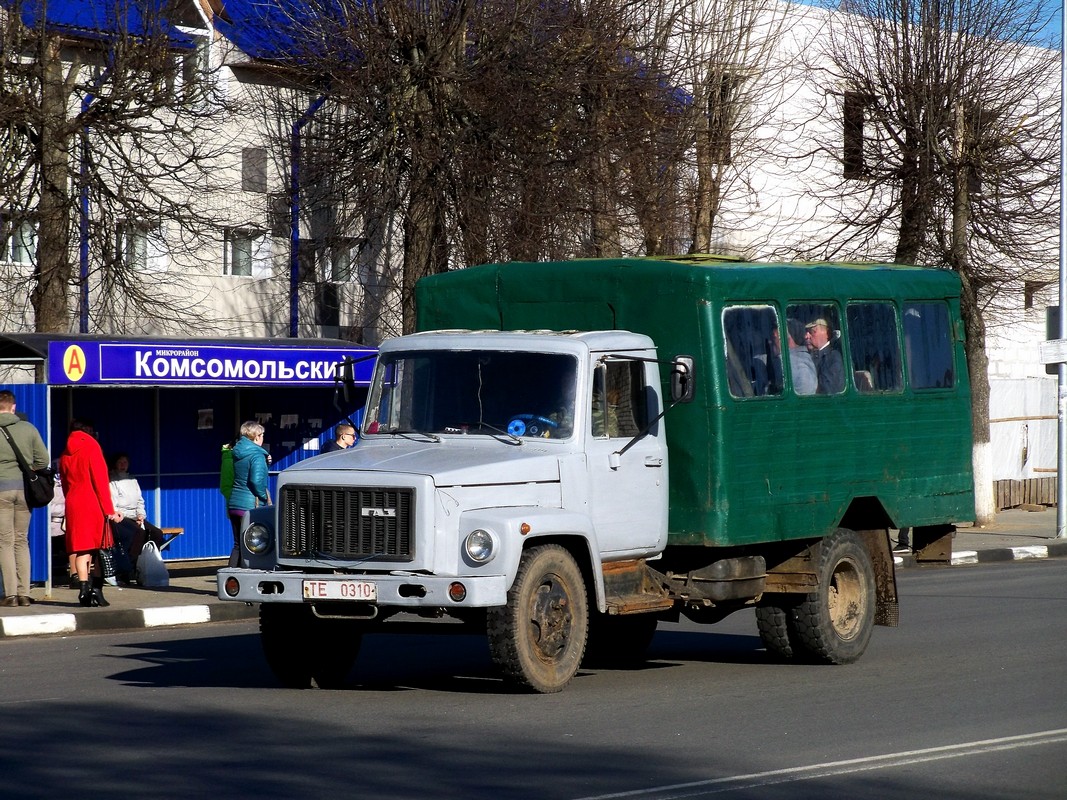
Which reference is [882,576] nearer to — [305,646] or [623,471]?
[623,471]

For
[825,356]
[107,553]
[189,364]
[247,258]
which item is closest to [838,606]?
[825,356]

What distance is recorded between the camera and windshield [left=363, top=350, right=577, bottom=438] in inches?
409

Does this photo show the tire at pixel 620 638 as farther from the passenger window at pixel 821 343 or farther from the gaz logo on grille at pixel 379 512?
the gaz logo on grille at pixel 379 512

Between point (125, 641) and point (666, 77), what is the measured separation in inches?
556

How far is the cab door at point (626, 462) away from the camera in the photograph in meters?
10.4

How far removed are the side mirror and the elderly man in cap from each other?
5.57 feet

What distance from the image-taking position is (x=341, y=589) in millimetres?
9531

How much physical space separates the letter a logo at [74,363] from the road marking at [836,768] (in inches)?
412

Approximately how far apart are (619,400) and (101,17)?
16.6 meters

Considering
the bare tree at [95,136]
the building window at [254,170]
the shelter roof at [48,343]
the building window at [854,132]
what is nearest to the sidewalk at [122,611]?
the shelter roof at [48,343]

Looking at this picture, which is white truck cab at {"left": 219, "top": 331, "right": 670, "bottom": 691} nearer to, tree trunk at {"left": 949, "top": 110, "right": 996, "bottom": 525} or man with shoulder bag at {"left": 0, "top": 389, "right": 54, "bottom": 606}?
man with shoulder bag at {"left": 0, "top": 389, "right": 54, "bottom": 606}

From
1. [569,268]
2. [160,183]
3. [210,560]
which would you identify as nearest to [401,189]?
[160,183]

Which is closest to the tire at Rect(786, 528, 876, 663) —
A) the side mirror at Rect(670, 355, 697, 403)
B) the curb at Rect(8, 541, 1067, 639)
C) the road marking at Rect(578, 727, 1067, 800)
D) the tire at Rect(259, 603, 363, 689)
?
the side mirror at Rect(670, 355, 697, 403)

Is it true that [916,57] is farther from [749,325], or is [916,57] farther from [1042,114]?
[749,325]
